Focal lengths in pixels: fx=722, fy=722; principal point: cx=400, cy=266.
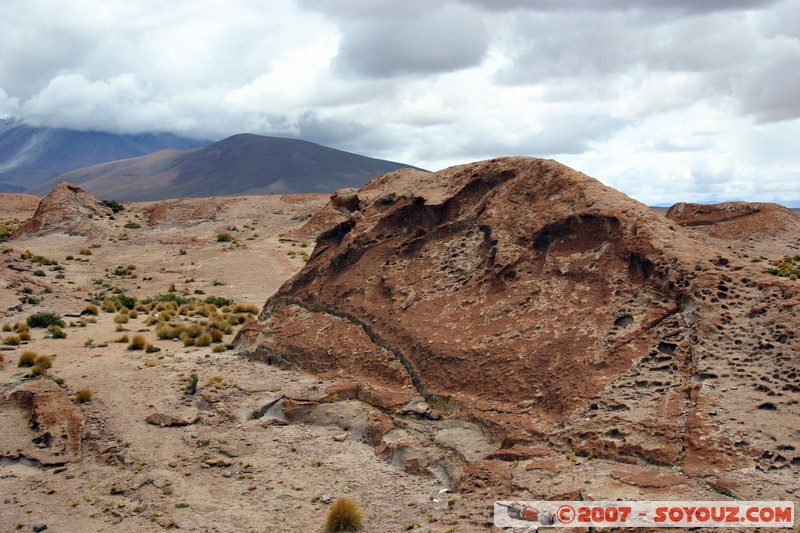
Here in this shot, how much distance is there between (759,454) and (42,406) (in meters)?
11.5

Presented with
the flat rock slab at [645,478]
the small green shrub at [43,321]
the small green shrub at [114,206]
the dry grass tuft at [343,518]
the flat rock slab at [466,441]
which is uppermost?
the small green shrub at [114,206]

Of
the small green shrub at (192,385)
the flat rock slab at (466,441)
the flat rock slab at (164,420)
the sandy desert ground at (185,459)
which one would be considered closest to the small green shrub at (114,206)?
the sandy desert ground at (185,459)

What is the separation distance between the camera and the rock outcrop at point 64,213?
43.8 m

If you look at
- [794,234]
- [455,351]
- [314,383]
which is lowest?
[314,383]

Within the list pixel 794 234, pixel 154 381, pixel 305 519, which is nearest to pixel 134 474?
pixel 305 519

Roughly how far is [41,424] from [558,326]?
8723 millimetres

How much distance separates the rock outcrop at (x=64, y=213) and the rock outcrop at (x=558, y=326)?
33265mm

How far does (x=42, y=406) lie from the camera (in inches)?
507

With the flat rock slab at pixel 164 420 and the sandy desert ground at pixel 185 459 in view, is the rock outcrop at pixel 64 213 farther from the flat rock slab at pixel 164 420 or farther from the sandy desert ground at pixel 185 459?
the flat rock slab at pixel 164 420

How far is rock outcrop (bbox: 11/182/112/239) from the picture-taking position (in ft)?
144

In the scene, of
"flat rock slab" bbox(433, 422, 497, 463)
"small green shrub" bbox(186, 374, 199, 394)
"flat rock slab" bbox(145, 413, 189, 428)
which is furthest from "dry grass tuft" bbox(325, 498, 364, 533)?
"small green shrub" bbox(186, 374, 199, 394)

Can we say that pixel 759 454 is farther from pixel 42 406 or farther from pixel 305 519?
pixel 42 406

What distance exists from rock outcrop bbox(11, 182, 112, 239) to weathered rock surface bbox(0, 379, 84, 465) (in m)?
32.7

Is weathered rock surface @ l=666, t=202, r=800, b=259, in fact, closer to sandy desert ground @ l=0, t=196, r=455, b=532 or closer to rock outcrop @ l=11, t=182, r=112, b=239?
sandy desert ground @ l=0, t=196, r=455, b=532
